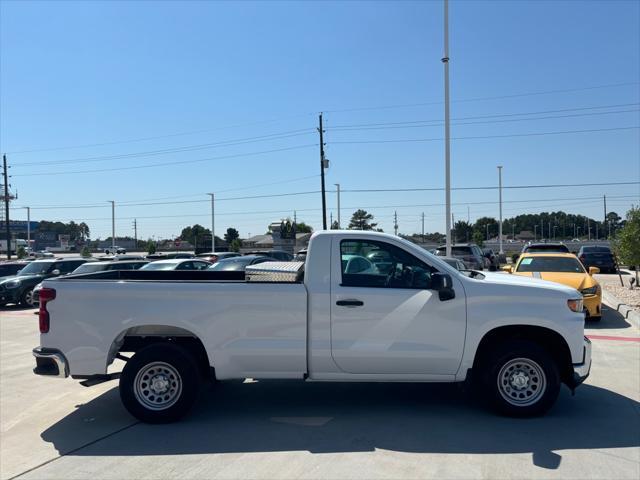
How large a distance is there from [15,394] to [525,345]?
6.37 meters

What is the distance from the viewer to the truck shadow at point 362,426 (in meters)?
4.86

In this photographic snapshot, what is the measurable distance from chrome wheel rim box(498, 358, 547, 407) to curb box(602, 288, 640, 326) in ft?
24.9

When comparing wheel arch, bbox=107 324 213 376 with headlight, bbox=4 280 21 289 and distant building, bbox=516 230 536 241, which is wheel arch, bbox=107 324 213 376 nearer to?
headlight, bbox=4 280 21 289

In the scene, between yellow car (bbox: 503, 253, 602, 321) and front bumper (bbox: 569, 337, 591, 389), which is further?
yellow car (bbox: 503, 253, 602, 321)

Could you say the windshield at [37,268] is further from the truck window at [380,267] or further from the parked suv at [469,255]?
the truck window at [380,267]

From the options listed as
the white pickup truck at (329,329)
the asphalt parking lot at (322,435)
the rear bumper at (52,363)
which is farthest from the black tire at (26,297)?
the white pickup truck at (329,329)

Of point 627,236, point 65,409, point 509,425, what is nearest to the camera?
point 509,425

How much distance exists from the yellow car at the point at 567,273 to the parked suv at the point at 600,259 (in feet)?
62.0

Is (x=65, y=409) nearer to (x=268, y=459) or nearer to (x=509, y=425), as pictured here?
(x=268, y=459)

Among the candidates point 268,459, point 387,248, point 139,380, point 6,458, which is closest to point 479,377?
point 387,248

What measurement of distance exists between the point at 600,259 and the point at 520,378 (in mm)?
28441

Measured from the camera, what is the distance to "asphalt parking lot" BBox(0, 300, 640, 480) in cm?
440

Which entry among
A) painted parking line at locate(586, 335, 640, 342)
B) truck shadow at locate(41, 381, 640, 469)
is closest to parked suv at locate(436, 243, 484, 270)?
painted parking line at locate(586, 335, 640, 342)

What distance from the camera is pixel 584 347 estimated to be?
5523 millimetres
